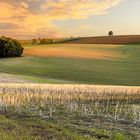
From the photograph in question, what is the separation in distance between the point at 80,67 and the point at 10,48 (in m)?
22.1

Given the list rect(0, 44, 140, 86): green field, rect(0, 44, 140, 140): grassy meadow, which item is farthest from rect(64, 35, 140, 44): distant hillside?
rect(0, 44, 140, 86): green field

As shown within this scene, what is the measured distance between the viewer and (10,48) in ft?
332

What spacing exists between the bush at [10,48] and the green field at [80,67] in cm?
267

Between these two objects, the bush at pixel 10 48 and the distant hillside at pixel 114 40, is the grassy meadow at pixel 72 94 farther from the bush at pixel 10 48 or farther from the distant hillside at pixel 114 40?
the distant hillside at pixel 114 40

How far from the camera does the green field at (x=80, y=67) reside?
7556 centimetres

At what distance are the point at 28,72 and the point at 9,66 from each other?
6.81 meters

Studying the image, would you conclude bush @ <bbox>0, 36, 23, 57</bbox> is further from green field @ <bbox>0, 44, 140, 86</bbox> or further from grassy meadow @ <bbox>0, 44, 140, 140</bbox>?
green field @ <bbox>0, 44, 140, 86</bbox>

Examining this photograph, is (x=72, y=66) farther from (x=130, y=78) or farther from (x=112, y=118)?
(x=112, y=118)

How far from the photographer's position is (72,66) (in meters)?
87.6

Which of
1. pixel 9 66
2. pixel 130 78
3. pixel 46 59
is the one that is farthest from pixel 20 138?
pixel 46 59

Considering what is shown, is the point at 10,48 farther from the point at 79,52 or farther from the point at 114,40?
the point at 114,40

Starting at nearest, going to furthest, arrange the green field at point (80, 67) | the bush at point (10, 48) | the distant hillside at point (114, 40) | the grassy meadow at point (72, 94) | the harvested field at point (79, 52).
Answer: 1. the grassy meadow at point (72, 94)
2. the green field at point (80, 67)
3. the bush at point (10, 48)
4. the harvested field at point (79, 52)
5. the distant hillside at point (114, 40)

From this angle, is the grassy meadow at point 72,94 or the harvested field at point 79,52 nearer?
the grassy meadow at point 72,94

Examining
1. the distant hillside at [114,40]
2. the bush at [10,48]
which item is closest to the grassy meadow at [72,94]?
the bush at [10,48]
